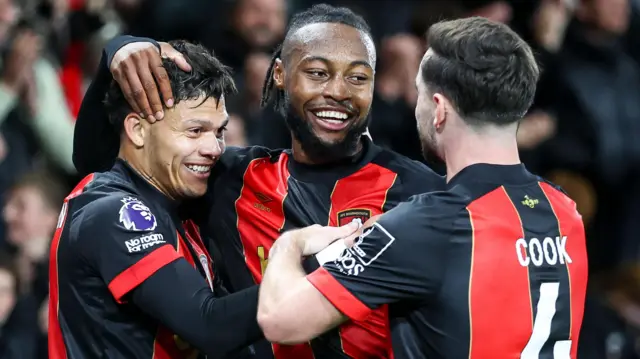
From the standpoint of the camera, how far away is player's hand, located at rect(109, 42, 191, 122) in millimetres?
3844

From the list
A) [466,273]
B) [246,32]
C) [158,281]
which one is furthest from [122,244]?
[246,32]

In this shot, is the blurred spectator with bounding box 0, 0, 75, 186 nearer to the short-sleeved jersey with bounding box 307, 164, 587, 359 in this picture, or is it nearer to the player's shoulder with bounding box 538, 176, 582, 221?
the short-sleeved jersey with bounding box 307, 164, 587, 359

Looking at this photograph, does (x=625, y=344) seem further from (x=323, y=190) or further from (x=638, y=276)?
(x=323, y=190)

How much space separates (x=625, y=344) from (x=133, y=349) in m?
4.28

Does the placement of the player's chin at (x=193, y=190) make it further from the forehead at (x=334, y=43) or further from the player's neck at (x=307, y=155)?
the forehead at (x=334, y=43)

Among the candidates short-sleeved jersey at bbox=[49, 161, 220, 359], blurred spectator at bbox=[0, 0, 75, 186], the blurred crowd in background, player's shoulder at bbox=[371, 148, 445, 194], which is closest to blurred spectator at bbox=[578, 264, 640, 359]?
the blurred crowd in background

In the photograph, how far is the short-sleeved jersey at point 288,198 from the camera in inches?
159

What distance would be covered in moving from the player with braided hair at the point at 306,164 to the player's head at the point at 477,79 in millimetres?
612

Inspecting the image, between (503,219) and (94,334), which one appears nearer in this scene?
(503,219)

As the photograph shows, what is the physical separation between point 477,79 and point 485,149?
222 mm

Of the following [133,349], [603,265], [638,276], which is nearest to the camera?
[133,349]

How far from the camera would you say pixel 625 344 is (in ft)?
23.2

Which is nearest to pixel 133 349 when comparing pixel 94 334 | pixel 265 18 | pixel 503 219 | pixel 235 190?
pixel 94 334

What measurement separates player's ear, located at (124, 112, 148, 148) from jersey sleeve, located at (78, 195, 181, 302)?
0.34 metres
